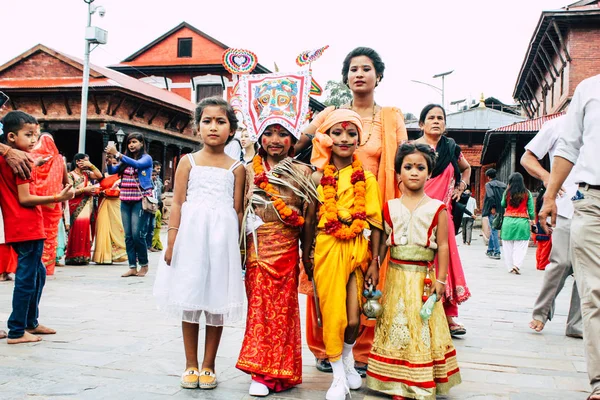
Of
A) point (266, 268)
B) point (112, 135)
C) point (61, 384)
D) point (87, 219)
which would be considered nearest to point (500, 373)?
point (266, 268)

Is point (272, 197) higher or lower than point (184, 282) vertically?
higher

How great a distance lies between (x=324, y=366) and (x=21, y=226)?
2.43 meters

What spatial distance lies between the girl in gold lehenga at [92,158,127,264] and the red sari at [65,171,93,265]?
0.18 meters

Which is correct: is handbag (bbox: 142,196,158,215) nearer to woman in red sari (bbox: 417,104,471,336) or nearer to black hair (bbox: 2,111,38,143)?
black hair (bbox: 2,111,38,143)

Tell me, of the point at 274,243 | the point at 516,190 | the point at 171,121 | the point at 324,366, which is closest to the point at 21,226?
the point at 274,243

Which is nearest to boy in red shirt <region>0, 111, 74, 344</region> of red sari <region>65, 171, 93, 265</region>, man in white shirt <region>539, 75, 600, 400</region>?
man in white shirt <region>539, 75, 600, 400</region>

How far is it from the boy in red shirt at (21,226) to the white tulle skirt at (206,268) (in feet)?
4.71

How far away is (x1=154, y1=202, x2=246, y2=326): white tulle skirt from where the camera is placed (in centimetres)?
341

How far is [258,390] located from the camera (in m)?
3.27

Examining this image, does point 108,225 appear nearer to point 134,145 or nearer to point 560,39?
point 134,145

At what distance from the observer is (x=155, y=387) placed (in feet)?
11.1

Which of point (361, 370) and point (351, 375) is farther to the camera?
point (361, 370)

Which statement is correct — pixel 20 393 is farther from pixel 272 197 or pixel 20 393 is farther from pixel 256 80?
pixel 256 80

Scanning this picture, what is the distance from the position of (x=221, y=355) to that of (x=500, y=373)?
193 cm
